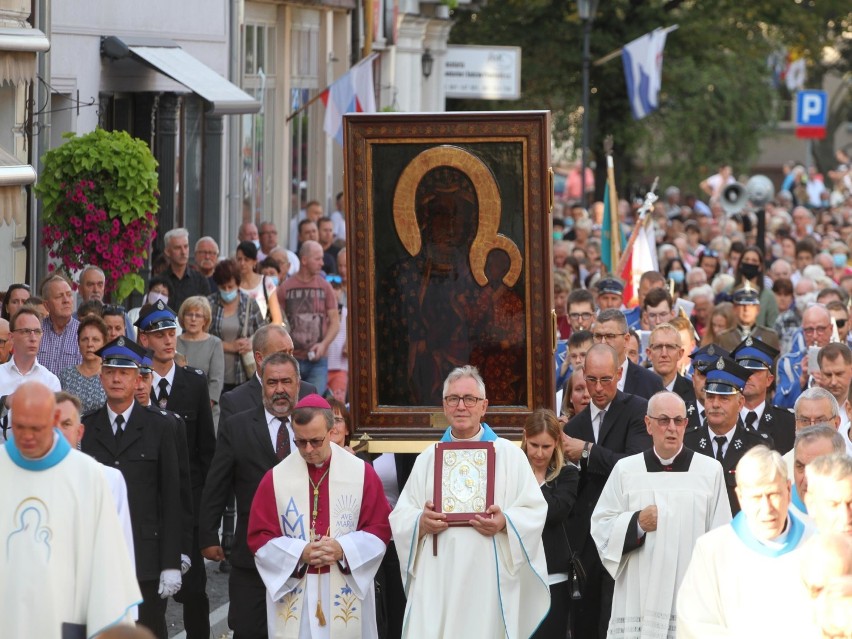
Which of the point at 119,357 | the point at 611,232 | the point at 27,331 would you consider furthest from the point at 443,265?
the point at 611,232

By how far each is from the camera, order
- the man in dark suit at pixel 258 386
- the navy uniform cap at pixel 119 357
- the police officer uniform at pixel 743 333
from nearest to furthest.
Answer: the navy uniform cap at pixel 119 357 → the man in dark suit at pixel 258 386 → the police officer uniform at pixel 743 333

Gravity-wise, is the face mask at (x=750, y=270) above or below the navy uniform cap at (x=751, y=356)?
above

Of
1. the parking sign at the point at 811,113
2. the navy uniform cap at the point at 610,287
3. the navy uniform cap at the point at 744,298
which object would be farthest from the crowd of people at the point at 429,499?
the parking sign at the point at 811,113

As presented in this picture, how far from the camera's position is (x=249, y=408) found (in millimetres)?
11531

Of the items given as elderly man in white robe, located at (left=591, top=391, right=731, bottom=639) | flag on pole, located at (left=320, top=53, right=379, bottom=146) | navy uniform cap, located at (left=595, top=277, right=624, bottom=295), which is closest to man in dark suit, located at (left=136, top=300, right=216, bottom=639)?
elderly man in white robe, located at (left=591, top=391, right=731, bottom=639)

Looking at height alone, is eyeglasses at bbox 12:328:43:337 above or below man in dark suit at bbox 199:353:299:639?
above

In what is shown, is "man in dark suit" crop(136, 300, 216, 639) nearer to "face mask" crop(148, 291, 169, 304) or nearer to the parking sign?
"face mask" crop(148, 291, 169, 304)

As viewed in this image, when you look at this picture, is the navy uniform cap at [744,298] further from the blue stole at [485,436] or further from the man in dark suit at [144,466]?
the man in dark suit at [144,466]

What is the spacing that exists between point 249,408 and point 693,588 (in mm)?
4074

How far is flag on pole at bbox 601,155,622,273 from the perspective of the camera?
805 inches

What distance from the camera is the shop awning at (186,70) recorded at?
2012 cm

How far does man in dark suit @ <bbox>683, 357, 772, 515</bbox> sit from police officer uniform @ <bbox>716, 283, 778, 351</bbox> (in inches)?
122

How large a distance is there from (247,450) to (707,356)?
109 inches

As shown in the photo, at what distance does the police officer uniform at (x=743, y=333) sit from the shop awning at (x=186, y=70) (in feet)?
20.5
